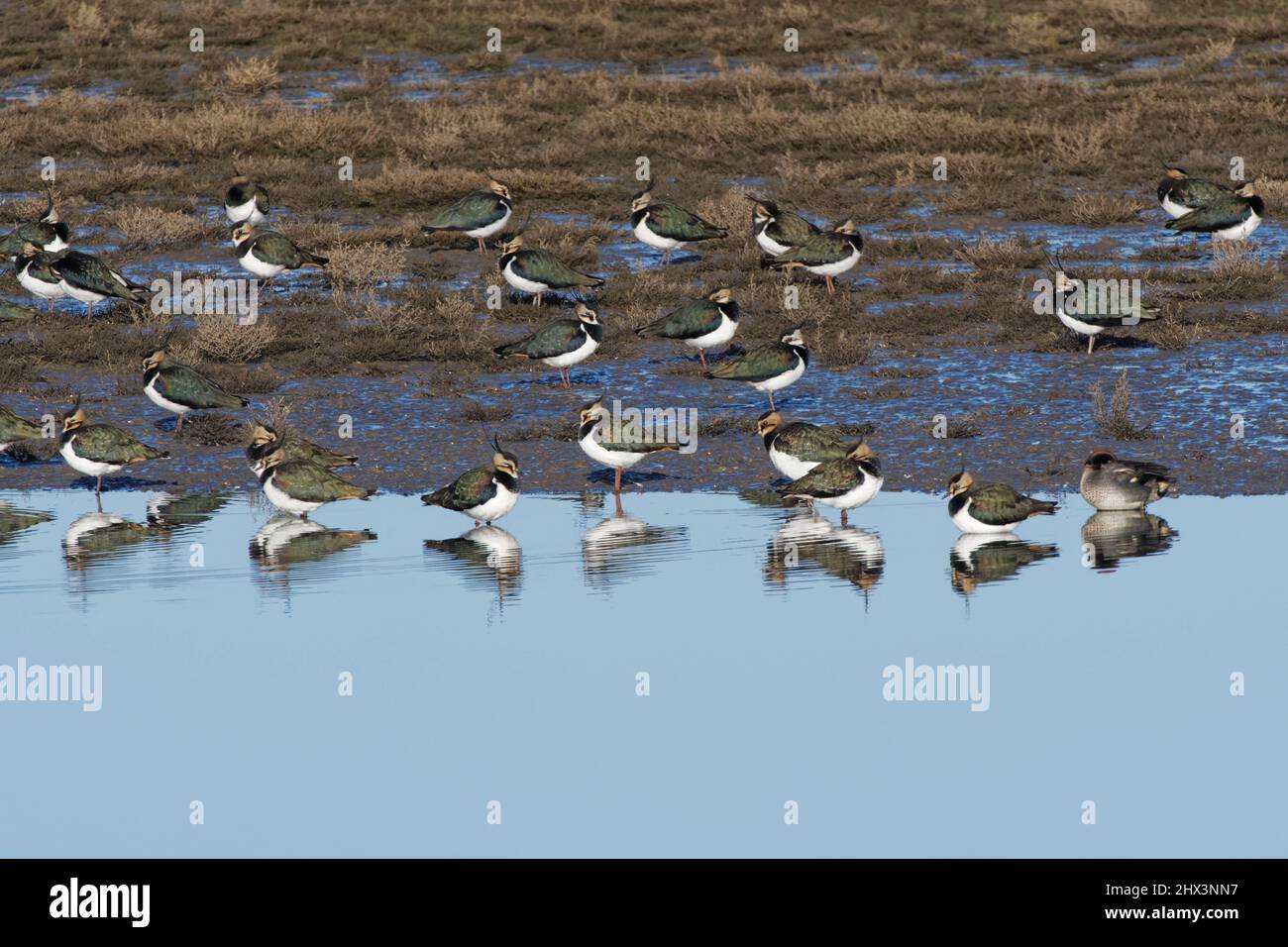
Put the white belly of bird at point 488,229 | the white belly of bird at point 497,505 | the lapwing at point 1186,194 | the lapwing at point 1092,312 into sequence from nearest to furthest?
1. the white belly of bird at point 497,505
2. the lapwing at point 1092,312
3. the white belly of bird at point 488,229
4. the lapwing at point 1186,194

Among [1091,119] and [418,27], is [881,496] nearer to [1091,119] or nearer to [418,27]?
[1091,119]

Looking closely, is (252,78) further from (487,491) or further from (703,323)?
(487,491)

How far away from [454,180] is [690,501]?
1577cm

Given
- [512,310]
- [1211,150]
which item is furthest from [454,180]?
[1211,150]

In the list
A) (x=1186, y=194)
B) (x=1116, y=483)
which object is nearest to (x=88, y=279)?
(x=1116, y=483)

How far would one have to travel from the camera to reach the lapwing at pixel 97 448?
54.2ft

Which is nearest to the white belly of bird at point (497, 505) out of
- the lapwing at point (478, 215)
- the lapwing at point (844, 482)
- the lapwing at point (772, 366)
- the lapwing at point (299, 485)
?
the lapwing at point (299, 485)

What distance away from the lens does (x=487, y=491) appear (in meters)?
15.3

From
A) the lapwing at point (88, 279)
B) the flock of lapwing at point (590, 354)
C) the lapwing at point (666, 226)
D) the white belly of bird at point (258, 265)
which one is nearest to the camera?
the flock of lapwing at point (590, 354)

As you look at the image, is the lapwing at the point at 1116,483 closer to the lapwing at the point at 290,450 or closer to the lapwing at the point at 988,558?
the lapwing at the point at 988,558

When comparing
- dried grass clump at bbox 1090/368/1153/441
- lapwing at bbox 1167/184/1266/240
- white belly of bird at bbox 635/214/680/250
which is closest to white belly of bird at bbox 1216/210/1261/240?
lapwing at bbox 1167/184/1266/240

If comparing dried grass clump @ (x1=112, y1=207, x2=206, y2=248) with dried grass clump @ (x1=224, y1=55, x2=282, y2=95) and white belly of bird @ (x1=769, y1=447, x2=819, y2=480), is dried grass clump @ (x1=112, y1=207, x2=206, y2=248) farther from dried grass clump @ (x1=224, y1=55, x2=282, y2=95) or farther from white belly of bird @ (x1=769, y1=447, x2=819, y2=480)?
white belly of bird @ (x1=769, y1=447, x2=819, y2=480)

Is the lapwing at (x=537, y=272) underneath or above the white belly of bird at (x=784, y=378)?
above

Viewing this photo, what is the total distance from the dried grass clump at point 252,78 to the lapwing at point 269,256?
59.6ft
